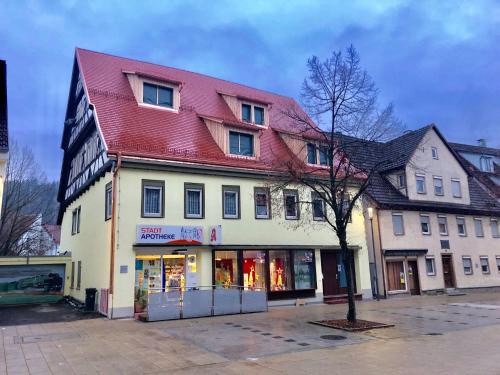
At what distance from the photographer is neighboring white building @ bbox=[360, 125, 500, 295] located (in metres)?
26.0

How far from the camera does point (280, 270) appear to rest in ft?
69.6

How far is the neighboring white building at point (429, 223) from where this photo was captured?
25969 mm

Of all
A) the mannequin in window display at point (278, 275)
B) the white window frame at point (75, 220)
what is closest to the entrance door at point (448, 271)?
the mannequin in window display at point (278, 275)

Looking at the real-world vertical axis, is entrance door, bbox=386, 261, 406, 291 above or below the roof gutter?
below

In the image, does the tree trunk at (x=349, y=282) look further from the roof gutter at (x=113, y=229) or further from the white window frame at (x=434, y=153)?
the white window frame at (x=434, y=153)

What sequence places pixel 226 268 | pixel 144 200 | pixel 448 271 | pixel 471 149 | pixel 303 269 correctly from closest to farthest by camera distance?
pixel 144 200 < pixel 226 268 < pixel 303 269 < pixel 448 271 < pixel 471 149

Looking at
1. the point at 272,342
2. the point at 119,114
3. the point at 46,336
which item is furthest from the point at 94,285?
the point at 272,342

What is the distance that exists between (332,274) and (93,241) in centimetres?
1259

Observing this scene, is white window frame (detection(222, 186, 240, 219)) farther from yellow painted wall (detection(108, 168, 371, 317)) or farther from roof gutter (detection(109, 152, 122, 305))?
roof gutter (detection(109, 152, 122, 305))

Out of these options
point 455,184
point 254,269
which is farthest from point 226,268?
point 455,184

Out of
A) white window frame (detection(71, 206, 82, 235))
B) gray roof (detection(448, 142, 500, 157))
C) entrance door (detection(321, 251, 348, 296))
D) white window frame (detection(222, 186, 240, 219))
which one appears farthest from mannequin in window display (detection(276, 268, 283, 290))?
gray roof (detection(448, 142, 500, 157))

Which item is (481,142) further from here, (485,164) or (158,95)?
(158,95)

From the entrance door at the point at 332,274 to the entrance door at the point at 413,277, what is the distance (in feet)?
19.7

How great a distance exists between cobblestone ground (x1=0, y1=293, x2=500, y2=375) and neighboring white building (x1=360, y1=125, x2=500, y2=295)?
909 centimetres
